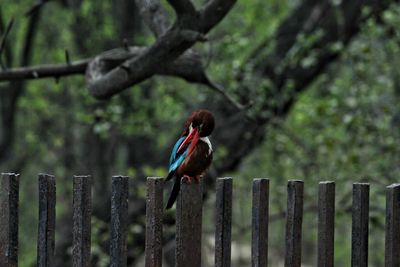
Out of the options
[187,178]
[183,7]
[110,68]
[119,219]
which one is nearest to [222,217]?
[119,219]

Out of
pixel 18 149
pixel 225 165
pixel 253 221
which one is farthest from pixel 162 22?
pixel 18 149

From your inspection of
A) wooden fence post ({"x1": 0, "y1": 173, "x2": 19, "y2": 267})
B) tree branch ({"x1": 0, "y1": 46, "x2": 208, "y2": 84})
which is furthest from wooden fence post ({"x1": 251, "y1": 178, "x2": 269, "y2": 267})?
tree branch ({"x1": 0, "y1": 46, "x2": 208, "y2": 84})

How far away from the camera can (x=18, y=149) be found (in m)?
16.0

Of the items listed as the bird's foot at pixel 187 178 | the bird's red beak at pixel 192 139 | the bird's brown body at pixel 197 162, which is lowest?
the bird's foot at pixel 187 178

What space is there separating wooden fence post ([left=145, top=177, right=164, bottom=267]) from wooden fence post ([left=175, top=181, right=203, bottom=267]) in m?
0.06

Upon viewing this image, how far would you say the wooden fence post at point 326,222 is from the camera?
9.67ft

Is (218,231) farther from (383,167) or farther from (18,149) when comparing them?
(18,149)

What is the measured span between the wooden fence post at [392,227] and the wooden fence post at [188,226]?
0.70 m

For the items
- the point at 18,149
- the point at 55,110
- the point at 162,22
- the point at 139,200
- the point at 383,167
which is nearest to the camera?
the point at 162,22

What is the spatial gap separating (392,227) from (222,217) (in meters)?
0.64

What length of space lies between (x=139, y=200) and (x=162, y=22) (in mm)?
4070

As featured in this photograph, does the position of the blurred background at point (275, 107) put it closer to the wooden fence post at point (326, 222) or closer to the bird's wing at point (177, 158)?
the bird's wing at point (177, 158)

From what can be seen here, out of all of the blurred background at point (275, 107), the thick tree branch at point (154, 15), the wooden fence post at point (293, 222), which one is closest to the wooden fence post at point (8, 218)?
the wooden fence post at point (293, 222)

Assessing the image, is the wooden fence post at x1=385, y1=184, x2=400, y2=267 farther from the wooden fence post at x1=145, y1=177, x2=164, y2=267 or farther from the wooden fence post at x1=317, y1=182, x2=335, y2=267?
the wooden fence post at x1=145, y1=177, x2=164, y2=267
